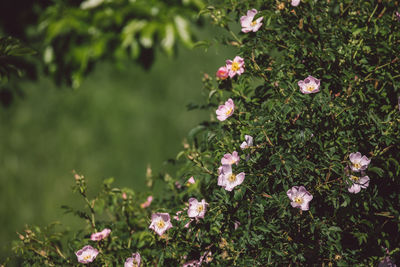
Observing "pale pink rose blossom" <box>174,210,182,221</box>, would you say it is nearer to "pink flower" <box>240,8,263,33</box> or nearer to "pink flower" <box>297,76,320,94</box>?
"pink flower" <box>297,76,320,94</box>

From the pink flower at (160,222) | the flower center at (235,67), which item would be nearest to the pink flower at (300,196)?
the pink flower at (160,222)

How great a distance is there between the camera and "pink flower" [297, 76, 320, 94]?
5.66 feet

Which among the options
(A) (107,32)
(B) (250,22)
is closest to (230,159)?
(B) (250,22)

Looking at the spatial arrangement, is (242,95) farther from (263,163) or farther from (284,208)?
(284,208)

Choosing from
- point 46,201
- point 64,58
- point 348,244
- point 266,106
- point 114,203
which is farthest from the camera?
point 64,58

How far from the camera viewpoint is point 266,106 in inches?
73.5

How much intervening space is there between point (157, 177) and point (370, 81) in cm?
116

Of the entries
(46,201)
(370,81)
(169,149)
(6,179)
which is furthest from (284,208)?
(6,179)

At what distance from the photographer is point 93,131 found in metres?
3.78

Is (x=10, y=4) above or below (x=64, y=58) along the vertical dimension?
above

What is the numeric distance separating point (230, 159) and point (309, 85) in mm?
421

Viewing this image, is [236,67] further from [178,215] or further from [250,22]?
[178,215]

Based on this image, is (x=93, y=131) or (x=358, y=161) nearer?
(x=358, y=161)

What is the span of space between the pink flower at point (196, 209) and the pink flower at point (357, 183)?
0.56 m
